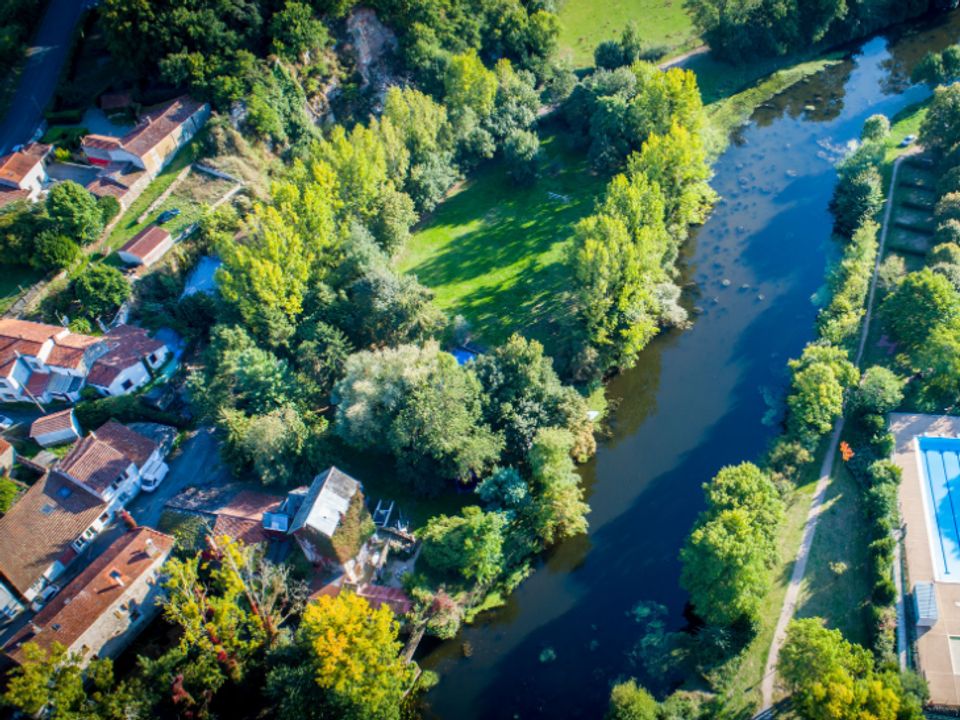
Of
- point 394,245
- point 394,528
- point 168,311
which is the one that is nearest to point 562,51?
point 394,245

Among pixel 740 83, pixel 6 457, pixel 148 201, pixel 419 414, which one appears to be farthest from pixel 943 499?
pixel 148 201

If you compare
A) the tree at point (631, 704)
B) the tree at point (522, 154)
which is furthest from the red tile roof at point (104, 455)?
the tree at point (522, 154)

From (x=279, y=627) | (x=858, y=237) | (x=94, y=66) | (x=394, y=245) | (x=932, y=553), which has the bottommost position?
(x=932, y=553)

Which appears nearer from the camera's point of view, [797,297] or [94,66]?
[797,297]

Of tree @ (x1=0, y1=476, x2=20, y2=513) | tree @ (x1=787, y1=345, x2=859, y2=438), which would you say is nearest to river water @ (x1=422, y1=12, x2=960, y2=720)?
tree @ (x1=787, y1=345, x2=859, y2=438)

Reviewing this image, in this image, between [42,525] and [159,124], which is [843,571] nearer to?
[42,525]

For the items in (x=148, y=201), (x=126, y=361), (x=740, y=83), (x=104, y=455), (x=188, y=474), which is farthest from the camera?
(x=740, y=83)

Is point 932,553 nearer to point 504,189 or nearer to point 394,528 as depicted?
point 394,528
